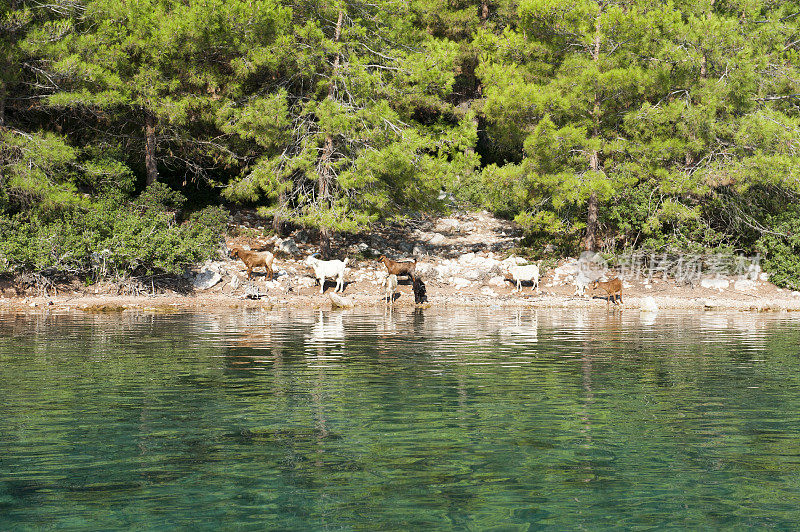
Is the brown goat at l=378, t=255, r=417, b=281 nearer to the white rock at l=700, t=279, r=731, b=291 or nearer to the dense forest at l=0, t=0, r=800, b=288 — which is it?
the dense forest at l=0, t=0, r=800, b=288

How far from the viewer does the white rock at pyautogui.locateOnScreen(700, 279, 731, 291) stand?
3566cm

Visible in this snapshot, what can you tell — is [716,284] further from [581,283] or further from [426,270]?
[426,270]

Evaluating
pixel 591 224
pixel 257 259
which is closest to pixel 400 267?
pixel 257 259

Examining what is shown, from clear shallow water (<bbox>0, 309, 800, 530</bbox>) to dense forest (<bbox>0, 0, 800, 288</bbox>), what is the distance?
1715cm

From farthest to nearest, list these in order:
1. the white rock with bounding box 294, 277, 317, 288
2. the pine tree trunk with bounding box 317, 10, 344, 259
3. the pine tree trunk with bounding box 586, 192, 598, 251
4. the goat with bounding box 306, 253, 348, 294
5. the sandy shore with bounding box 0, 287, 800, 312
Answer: the pine tree trunk with bounding box 586, 192, 598, 251
the pine tree trunk with bounding box 317, 10, 344, 259
the white rock with bounding box 294, 277, 317, 288
the goat with bounding box 306, 253, 348, 294
the sandy shore with bounding box 0, 287, 800, 312

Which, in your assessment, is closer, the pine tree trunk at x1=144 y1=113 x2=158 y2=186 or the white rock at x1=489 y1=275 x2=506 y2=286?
the white rock at x1=489 y1=275 x2=506 y2=286

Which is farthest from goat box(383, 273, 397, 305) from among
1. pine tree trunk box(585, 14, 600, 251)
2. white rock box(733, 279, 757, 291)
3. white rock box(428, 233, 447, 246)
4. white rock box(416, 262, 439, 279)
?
white rock box(733, 279, 757, 291)

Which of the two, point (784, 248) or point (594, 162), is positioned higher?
point (594, 162)

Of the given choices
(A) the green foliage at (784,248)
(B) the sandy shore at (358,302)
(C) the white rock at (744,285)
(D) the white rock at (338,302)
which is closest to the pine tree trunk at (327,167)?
(B) the sandy shore at (358,302)

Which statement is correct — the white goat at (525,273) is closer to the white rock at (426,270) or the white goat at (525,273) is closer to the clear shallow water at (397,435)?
the white rock at (426,270)

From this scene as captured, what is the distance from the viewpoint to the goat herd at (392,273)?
32.4m

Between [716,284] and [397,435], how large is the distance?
29.9 m

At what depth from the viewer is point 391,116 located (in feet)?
120

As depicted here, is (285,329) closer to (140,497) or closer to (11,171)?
(140,497)
